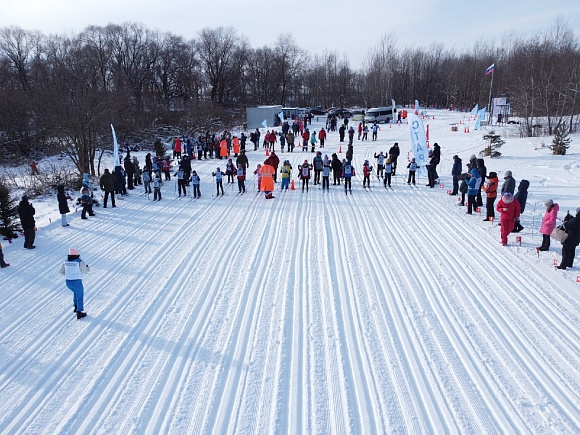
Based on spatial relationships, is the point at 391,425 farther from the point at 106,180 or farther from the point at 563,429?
the point at 106,180

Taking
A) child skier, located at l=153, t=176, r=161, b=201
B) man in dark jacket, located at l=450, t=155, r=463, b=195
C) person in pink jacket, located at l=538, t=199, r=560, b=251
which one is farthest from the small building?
person in pink jacket, located at l=538, t=199, r=560, b=251

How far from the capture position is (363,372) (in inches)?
224

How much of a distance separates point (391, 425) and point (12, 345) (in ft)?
19.0

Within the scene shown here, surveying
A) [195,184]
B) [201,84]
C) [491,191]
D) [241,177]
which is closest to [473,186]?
[491,191]

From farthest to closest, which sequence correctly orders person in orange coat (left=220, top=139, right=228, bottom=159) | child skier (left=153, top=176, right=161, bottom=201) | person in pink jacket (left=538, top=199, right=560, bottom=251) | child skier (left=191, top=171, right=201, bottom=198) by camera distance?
1. person in orange coat (left=220, top=139, right=228, bottom=159)
2. child skier (left=191, top=171, right=201, bottom=198)
3. child skier (left=153, top=176, right=161, bottom=201)
4. person in pink jacket (left=538, top=199, right=560, bottom=251)

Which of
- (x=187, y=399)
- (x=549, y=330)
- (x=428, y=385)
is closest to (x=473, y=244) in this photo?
(x=549, y=330)

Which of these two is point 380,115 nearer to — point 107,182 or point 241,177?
point 241,177

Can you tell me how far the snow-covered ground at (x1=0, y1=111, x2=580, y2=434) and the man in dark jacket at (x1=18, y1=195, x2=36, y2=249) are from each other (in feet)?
0.90

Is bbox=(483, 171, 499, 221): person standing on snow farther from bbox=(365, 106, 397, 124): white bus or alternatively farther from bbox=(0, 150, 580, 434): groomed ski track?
bbox=(365, 106, 397, 124): white bus

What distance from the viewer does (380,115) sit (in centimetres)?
4275

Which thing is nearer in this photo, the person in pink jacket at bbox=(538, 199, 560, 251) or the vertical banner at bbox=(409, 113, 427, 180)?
the person in pink jacket at bbox=(538, 199, 560, 251)

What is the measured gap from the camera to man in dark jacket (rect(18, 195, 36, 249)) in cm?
1066

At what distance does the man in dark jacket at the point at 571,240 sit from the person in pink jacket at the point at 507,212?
1.44 meters

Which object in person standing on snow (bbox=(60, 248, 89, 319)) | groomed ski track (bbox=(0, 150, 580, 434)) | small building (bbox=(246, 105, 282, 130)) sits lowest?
groomed ski track (bbox=(0, 150, 580, 434))
